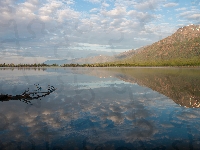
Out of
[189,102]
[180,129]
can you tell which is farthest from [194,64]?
[180,129]

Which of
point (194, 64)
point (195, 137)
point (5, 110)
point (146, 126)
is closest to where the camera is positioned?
point (195, 137)

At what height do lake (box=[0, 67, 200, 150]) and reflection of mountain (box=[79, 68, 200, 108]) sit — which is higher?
reflection of mountain (box=[79, 68, 200, 108])

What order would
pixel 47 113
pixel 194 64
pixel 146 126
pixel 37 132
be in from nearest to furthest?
pixel 37 132, pixel 146 126, pixel 47 113, pixel 194 64

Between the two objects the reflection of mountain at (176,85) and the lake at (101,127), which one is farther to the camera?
the reflection of mountain at (176,85)

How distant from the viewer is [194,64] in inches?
6673

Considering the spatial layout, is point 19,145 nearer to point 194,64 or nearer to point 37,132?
point 37,132

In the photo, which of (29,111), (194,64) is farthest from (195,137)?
(194,64)

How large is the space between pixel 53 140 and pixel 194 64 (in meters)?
178

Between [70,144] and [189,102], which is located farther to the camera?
[189,102]

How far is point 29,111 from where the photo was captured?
61.1 ft

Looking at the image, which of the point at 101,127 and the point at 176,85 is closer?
the point at 101,127

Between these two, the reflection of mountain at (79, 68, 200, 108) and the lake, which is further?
the reflection of mountain at (79, 68, 200, 108)

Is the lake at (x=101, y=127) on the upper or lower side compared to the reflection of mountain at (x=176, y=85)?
lower

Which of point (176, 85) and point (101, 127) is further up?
point (176, 85)
